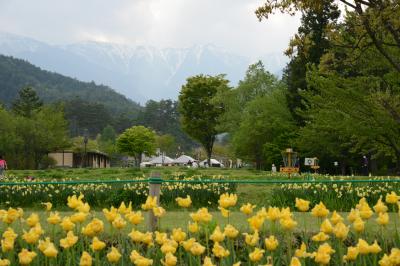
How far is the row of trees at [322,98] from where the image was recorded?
13797mm

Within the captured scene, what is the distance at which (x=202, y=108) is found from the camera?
56.2m

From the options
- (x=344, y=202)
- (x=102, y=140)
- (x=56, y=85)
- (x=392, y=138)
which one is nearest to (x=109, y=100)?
(x=56, y=85)

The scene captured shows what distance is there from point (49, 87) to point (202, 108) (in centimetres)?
11304

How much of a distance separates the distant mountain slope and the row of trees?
8319 cm

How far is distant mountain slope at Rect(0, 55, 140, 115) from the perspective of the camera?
456ft

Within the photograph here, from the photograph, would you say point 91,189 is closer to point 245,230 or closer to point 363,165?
point 245,230

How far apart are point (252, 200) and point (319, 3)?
197 inches

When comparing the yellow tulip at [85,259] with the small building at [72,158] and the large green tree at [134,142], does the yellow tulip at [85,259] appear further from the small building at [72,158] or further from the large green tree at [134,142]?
the small building at [72,158]

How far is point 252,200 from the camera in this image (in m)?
13.6

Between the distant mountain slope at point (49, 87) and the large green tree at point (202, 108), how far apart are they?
78.9 metres

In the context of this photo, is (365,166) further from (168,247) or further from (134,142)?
(168,247)

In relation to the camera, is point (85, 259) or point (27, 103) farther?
point (27, 103)

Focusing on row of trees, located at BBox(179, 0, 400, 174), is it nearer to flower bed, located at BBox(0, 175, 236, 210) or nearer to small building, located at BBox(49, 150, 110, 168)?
flower bed, located at BBox(0, 175, 236, 210)

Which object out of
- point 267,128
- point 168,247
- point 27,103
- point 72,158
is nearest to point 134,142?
point 72,158
